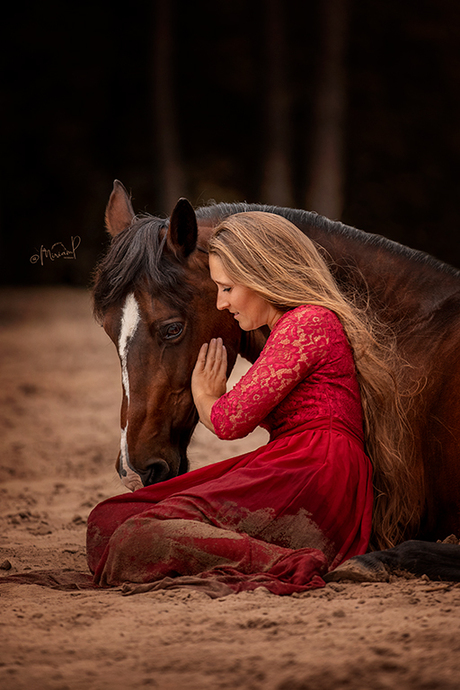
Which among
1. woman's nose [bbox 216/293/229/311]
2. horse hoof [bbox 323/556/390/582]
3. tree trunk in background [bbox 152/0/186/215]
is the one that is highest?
tree trunk in background [bbox 152/0/186/215]

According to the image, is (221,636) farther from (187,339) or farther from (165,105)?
(165,105)

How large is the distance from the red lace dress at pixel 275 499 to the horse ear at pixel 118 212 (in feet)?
3.65

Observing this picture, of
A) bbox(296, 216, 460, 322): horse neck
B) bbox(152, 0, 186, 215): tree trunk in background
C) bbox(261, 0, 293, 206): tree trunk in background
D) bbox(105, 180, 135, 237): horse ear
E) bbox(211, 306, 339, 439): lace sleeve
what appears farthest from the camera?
bbox(152, 0, 186, 215): tree trunk in background

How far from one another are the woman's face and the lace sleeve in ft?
0.62

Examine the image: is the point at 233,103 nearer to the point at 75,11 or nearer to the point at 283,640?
the point at 75,11

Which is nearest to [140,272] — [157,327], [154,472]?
[157,327]

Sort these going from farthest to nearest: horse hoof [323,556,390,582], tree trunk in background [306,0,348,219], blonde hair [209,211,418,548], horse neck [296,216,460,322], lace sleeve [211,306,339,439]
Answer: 1. tree trunk in background [306,0,348,219]
2. horse neck [296,216,460,322]
3. blonde hair [209,211,418,548]
4. lace sleeve [211,306,339,439]
5. horse hoof [323,556,390,582]

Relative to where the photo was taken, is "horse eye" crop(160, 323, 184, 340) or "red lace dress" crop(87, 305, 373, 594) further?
"horse eye" crop(160, 323, 184, 340)

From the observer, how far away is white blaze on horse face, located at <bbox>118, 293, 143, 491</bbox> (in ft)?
8.98

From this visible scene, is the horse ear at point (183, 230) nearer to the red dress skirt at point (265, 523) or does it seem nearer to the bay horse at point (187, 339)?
the bay horse at point (187, 339)

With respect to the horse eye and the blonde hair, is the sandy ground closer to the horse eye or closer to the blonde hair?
the blonde hair

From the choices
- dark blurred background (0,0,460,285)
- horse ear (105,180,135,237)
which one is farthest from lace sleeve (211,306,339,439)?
dark blurred background (0,0,460,285)

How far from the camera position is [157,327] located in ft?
9.24

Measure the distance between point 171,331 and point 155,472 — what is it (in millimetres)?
561
